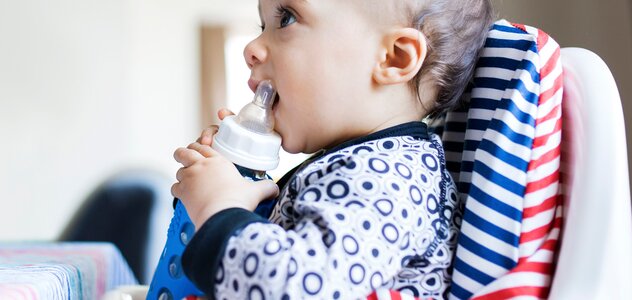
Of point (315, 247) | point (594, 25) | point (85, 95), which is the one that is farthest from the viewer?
point (85, 95)

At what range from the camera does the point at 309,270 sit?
0.53 metres

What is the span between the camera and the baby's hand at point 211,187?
1.99 ft

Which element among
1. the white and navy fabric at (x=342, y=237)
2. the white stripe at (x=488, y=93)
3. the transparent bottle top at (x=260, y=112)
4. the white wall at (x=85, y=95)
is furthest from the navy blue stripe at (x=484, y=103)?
the white wall at (x=85, y=95)

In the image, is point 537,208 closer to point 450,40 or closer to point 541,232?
point 541,232

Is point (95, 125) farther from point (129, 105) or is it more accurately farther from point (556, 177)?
point (556, 177)

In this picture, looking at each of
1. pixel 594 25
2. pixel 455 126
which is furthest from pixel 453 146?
pixel 594 25

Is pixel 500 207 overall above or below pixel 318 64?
below

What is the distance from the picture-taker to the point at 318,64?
2.24 ft

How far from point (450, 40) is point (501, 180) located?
160 mm

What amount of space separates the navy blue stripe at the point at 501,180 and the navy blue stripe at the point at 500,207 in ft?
0.04

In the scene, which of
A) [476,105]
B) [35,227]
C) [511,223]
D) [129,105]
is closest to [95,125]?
[129,105]

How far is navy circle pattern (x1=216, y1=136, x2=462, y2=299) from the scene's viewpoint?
0.53m

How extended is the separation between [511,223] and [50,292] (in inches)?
16.8

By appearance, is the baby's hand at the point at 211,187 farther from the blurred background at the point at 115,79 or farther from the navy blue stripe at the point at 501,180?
the blurred background at the point at 115,79
